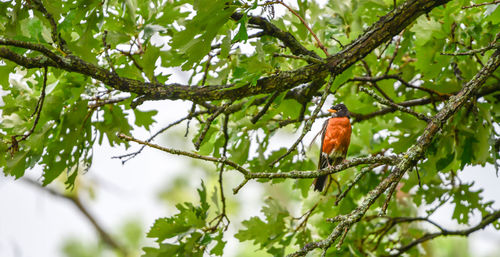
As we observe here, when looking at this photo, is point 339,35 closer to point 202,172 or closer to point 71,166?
point 71,166

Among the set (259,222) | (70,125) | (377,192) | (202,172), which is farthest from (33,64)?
(202,172)

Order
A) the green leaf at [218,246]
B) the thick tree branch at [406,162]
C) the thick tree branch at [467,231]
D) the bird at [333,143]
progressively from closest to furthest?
the thick tree branch at [406,162], the green leaf at [218,246], the bird at [333,143], the thick tree branch at [467,231]

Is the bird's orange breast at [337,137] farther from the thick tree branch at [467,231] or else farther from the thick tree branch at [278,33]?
the thick tree branch at [467,231]

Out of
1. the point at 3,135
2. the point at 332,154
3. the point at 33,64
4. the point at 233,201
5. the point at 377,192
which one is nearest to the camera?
the point at 377,192

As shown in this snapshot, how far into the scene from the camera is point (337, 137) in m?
3.58

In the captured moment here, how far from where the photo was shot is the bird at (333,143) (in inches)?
140

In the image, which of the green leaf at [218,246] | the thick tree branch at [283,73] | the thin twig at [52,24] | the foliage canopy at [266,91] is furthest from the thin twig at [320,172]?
the green leaf at [218,246]

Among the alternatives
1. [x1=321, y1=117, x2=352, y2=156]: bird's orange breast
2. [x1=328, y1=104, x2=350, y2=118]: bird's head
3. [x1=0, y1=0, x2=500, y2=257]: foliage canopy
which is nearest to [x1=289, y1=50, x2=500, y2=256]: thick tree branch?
[x1=0, y1=0, x2=500, y2=257]: foliage canopy

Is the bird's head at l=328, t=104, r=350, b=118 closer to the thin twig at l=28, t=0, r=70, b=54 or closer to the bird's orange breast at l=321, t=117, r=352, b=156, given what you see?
the bird's orange breast at l=321, t=117, r=352, b=156

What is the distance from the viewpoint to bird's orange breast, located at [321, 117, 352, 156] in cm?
357

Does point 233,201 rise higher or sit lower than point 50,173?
higher

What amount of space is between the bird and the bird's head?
0.06m

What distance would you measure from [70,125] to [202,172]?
10697 mm

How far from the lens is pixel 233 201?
1375 centimetres
